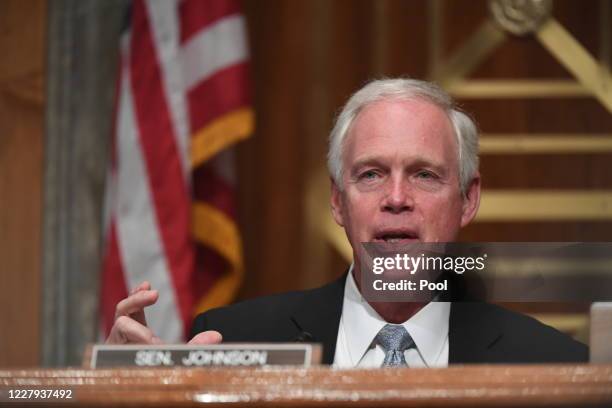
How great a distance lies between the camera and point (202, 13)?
3.40m

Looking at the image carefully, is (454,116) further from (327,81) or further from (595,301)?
(327,81)

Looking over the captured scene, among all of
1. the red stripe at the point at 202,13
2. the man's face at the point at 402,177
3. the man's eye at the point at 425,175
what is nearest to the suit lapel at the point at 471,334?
the man's face at the point at 402,177

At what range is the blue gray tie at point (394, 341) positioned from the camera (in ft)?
6.50

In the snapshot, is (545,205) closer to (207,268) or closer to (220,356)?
(207,268)

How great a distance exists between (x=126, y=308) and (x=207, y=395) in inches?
23.3

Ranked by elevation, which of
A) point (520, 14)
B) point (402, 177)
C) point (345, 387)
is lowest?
point (345, 387)

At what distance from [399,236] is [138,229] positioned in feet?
4.61

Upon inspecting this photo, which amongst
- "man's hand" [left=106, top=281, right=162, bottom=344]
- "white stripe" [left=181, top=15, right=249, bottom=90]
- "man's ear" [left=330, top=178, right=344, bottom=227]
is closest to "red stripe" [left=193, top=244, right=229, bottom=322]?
"white stripe" [left=181, top=15, right=249, bottom=90]

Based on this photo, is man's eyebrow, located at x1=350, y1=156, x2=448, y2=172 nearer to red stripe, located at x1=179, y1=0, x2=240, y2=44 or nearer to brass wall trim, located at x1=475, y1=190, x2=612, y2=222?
red stripe, located at x1=179, y1=0, x2=240, y2=44

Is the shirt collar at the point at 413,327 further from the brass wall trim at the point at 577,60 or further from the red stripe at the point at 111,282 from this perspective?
the brass wall trim at the point at 577,60

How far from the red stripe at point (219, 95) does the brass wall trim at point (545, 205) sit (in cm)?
92

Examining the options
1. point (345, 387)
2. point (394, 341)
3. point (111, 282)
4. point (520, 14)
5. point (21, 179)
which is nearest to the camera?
Result: point (345, 387)

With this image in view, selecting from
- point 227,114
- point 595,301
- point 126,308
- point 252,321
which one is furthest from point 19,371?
point 227,114

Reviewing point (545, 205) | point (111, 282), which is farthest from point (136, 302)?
point (545, 205)
